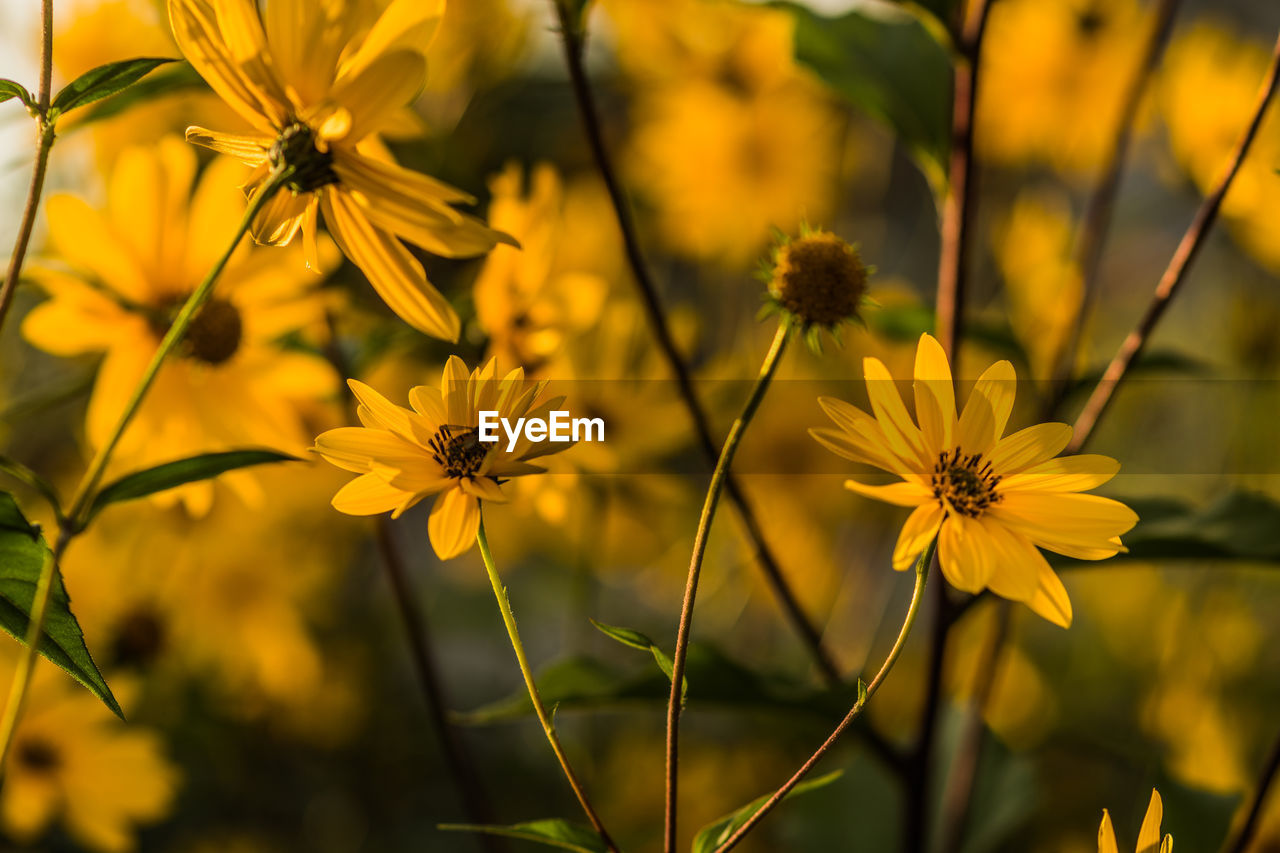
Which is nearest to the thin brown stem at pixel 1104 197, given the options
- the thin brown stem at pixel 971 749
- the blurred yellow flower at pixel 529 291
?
the thin brown stem at pixel 971 749

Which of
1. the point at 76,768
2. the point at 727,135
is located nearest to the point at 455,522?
the point at 76,768

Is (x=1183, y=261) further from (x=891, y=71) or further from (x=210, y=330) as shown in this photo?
(x=210, y=330)

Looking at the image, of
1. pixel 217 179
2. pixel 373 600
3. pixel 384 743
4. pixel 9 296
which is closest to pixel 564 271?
pixel 217 179

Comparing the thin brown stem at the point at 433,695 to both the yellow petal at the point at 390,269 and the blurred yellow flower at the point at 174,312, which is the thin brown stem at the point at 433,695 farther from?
the yellow petal at the point at 390,269

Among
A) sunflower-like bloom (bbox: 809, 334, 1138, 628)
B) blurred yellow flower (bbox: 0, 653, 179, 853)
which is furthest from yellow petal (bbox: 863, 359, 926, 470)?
blurred yellow flower (bbox: 0, 653, 179, 853)

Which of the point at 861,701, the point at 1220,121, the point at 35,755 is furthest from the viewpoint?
the point at 1220,121

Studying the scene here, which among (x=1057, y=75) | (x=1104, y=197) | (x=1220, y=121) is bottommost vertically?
(x=1104, y=197)

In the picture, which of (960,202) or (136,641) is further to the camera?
(136,641)
